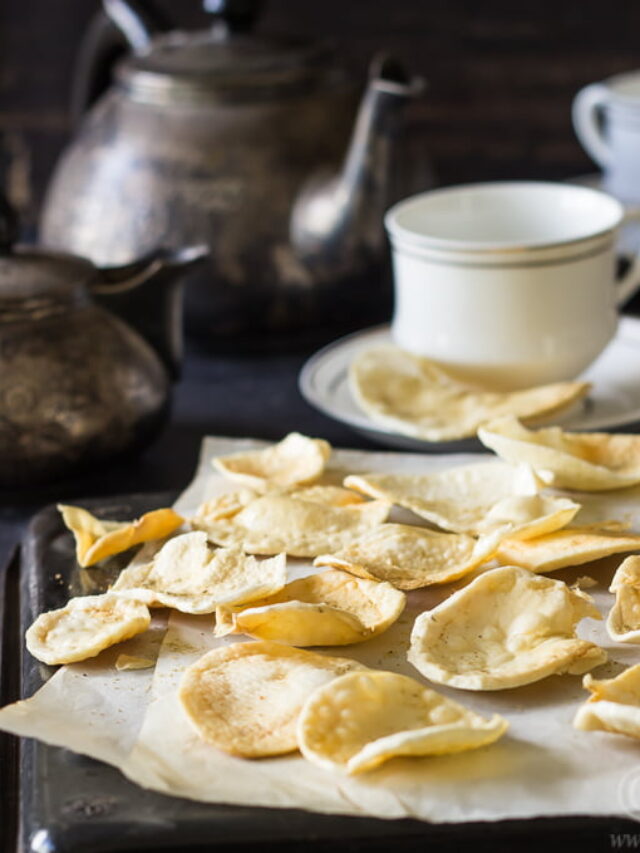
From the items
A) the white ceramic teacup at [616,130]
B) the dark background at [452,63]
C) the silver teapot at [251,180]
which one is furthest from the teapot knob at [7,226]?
the dark background at [452,63]

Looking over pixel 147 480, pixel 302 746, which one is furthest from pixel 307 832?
pixel 147 480

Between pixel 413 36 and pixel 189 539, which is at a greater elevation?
pixel 413 36

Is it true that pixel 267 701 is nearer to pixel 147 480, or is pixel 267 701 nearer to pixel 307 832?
pixel 307 832

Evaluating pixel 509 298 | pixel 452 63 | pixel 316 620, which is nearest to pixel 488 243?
pixel 509 298

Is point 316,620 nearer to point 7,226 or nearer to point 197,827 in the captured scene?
point 197,827

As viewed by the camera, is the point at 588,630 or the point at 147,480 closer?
the point at 588,630

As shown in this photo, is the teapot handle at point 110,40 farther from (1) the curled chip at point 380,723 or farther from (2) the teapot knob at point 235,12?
(1) the curled chip at point 380,723

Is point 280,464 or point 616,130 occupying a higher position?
point 616,130

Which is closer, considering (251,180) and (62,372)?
(62,372)
